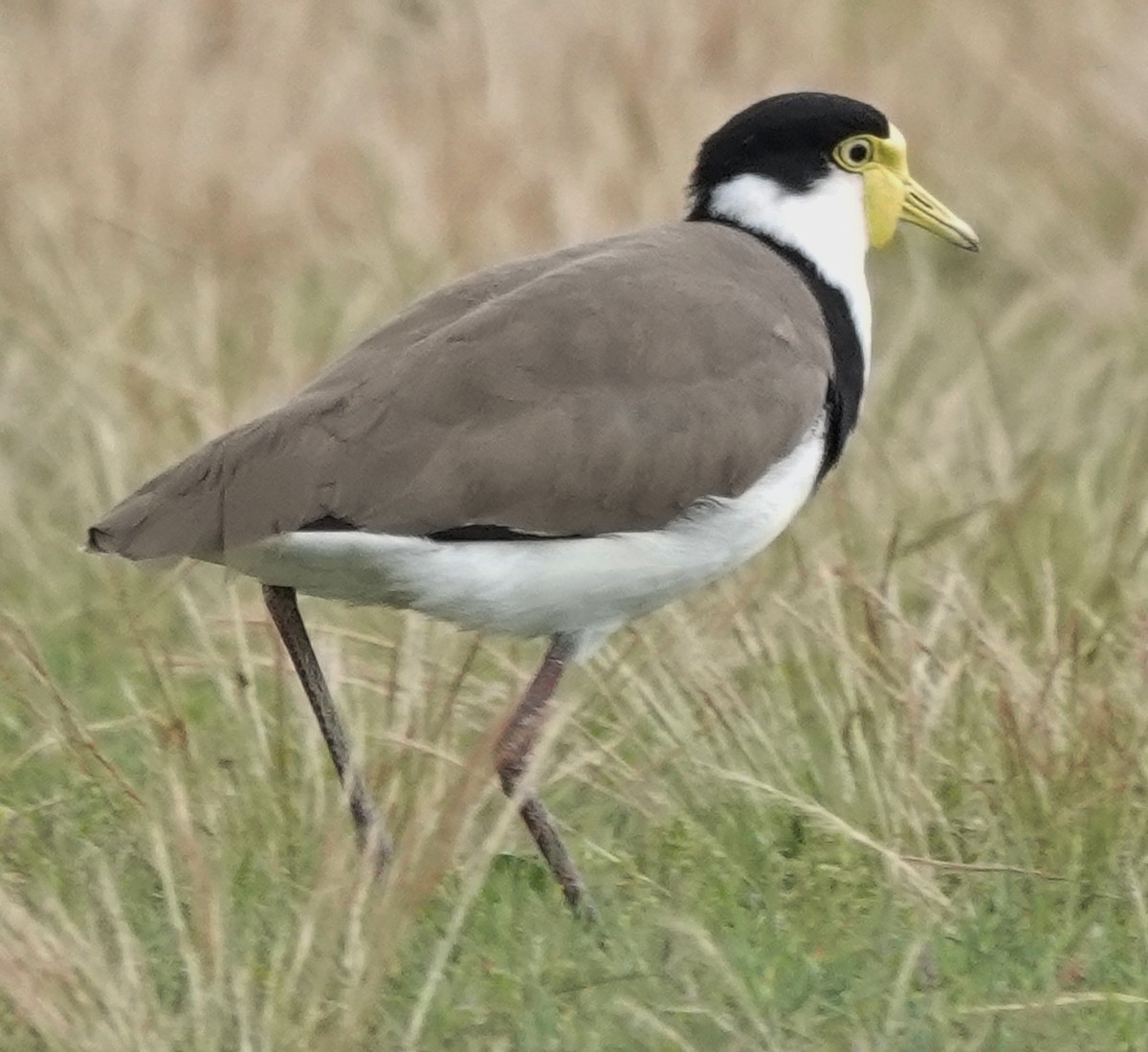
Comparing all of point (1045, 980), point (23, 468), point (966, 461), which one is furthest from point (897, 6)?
point (1045, 980)

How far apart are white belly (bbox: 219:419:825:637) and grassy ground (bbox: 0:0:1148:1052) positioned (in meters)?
0.22

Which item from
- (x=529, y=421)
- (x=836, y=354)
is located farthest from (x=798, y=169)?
(x=529, y=421)

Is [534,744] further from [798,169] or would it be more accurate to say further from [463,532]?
[798,169]

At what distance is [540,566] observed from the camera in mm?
4188

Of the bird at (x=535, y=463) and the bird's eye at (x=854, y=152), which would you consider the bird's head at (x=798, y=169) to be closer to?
the bird's eye at (x=854, y=152)

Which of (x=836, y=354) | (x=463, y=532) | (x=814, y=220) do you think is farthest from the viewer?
(x=814, y=220)

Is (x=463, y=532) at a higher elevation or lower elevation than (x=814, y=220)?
lower

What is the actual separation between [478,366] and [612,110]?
4227 mm

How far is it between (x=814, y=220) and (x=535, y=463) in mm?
947

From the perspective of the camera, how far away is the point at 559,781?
4.87m

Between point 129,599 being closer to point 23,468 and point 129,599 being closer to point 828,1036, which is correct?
point 23,468

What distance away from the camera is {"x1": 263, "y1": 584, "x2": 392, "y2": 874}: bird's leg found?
175 inches

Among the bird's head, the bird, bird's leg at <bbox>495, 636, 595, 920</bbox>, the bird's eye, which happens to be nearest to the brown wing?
the bird

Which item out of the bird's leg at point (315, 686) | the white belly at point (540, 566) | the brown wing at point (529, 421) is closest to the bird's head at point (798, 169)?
the brown wing at point (529, 421)
